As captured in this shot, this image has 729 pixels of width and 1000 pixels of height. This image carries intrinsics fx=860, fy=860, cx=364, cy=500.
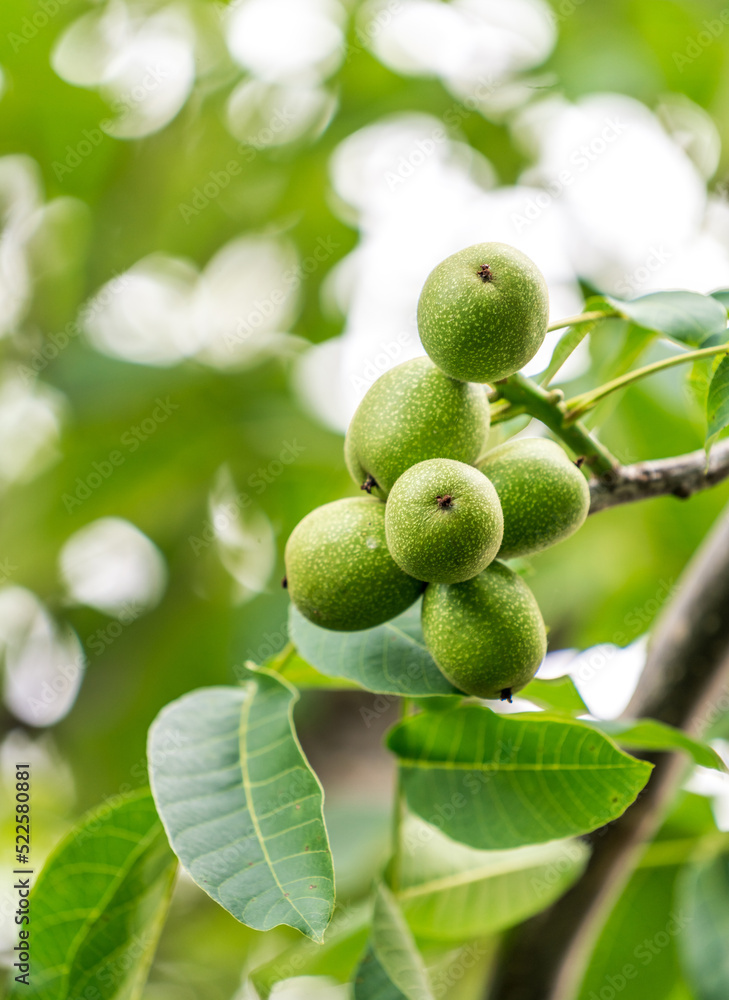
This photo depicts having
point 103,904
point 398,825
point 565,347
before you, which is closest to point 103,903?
point 103,904

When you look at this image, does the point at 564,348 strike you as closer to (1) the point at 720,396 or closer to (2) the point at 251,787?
(1) the point at 720,396

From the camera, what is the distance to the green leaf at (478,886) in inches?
60.7

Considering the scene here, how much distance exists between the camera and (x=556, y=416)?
1.12 meters

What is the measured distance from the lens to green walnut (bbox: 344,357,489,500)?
1031 mm

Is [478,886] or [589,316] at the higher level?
[589,316]

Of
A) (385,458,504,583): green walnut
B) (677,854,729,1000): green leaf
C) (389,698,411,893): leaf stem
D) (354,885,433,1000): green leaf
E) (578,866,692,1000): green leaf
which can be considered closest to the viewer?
(385,458,504,583): green walnut

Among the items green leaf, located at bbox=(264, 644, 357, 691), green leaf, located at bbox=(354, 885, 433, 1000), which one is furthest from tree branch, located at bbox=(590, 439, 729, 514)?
green leaf, located at bbox=(354, 885, 433, 1000)

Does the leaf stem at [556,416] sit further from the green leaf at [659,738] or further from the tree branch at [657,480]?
the green leaf at [659,738]

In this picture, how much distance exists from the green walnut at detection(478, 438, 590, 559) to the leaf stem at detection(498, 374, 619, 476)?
0.20 feet

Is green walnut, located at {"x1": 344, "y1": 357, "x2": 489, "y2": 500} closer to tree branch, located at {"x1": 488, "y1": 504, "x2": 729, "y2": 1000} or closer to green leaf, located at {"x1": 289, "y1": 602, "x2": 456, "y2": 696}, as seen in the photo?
green leaf, located at {"x1": 289, "y1": 602, "x2": 456, "y2": 696}

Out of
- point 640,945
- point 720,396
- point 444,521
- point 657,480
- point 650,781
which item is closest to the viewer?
point 444,521

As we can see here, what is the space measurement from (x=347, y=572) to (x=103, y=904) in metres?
0.62

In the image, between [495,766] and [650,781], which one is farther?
[650,781]

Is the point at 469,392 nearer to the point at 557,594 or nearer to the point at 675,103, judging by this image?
the point at 557,594
